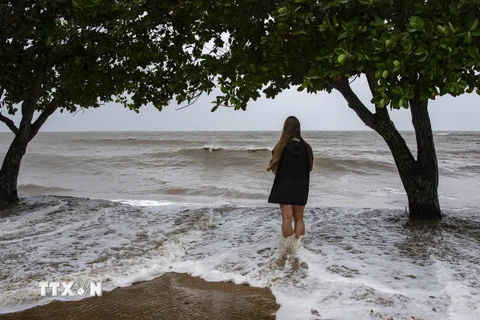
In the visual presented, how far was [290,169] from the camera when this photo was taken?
5.49m

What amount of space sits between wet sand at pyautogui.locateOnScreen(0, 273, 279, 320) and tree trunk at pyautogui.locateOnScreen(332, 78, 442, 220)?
4.50m

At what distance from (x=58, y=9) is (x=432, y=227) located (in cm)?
742

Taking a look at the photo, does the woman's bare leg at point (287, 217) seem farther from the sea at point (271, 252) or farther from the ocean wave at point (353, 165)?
the ocean wave at point (353, 165)

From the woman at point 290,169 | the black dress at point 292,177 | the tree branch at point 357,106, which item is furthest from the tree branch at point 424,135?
the black dress at point 292,177

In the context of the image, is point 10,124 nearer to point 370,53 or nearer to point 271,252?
point 271,252

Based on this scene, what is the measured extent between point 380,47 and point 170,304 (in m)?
3.34

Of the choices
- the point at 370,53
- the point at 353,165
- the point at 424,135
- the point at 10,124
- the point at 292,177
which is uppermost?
the point at 370,53

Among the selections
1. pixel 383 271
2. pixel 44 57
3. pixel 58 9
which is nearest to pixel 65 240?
pixel 44 57

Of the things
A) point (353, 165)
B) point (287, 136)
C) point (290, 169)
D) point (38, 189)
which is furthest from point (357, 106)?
point (353, 165)

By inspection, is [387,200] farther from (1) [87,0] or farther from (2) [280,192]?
(1) [87,0]

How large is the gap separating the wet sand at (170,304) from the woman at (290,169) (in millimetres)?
1521

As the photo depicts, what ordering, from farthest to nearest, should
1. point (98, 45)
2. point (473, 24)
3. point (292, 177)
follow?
1. point (98, 45)
2. point (292, 177)
3. point (473, 24)

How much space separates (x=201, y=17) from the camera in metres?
8.12

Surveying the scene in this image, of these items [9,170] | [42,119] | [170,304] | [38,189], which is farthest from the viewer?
[38,189]
